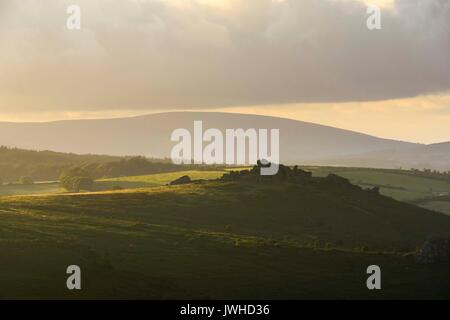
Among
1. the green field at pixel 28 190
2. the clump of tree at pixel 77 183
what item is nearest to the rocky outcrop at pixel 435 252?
the clump of tree at pixel 77 183

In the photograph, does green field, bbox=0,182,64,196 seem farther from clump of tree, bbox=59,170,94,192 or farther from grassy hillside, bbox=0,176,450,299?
grassy hillside, bbox=0,176,450,299

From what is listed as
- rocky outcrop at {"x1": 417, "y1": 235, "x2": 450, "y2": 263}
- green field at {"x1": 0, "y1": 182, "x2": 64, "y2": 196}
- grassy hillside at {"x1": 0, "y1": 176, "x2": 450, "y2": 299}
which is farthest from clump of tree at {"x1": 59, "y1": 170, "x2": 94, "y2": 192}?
rocky outcrop at {"x1": 417, "y1": 235, "x2": 450, "y2": 263}

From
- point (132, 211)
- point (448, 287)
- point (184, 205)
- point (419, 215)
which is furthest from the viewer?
point (419, 215)

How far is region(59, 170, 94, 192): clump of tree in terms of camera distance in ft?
596

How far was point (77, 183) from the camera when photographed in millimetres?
182250

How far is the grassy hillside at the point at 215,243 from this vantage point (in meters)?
70.8

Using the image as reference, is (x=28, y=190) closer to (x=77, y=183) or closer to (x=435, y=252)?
A: (x=77, y=183)

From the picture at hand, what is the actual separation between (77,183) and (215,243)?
96861 mm

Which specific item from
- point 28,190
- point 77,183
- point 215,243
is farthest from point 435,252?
point 28,190

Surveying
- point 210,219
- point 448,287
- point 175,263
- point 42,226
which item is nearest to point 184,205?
point 210,219

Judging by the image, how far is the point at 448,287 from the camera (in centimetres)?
7562
